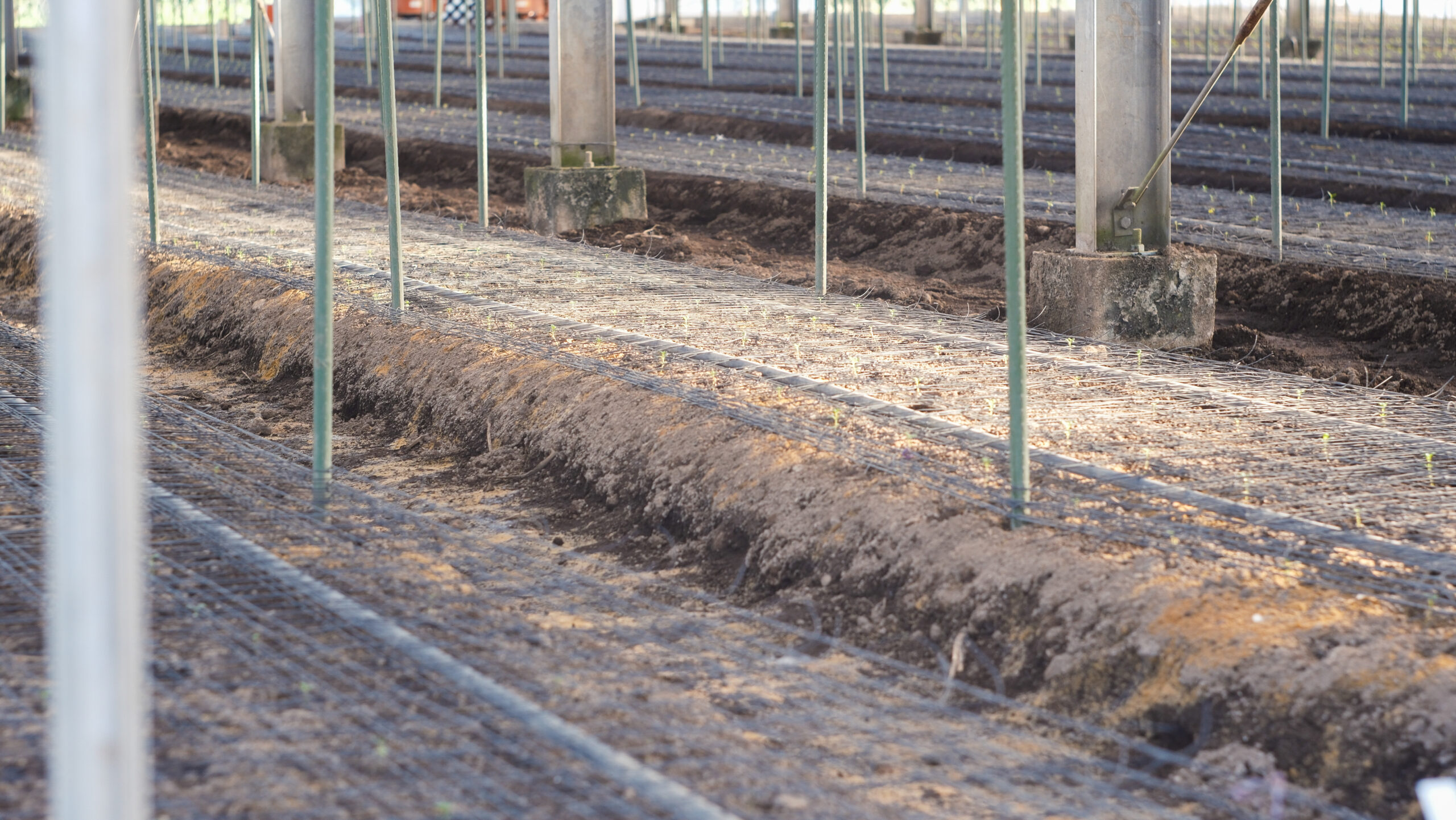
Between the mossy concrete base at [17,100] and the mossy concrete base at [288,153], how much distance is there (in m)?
8.29

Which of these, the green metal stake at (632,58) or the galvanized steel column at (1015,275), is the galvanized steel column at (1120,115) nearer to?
the galvanized steel column at (1015,275)

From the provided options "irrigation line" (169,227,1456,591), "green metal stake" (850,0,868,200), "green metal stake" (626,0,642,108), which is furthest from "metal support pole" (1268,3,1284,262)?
"green metal stake" (626,0,642,108)

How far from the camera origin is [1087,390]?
20.3 feet

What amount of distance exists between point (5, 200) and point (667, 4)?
25.8 meters

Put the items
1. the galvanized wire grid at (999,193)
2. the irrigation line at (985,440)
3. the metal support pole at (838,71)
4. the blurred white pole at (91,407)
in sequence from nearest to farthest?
1. the blurred white pole at (91,407)
2. the irrigation line at (985,440)
3. the galvanized wire grid at (999,193)
4. the metal support pole at (838,71)

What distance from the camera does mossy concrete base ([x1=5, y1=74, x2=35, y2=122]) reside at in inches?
864

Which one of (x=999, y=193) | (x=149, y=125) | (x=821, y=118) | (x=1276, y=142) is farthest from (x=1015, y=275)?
(x=999, y=193)

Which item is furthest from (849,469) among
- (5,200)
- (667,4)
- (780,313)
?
(667,4)

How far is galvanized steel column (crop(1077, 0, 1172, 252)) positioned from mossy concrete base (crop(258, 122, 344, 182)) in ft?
32.6

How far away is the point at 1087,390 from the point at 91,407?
15.5ft

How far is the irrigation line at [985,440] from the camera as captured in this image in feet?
13.5

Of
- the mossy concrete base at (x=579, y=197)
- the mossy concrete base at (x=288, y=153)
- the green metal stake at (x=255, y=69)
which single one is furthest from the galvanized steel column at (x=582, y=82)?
the mossy concrete base at (x=288, y=153)

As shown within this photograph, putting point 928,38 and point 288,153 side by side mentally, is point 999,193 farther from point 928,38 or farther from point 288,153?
point 928,38

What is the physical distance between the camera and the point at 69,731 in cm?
211
